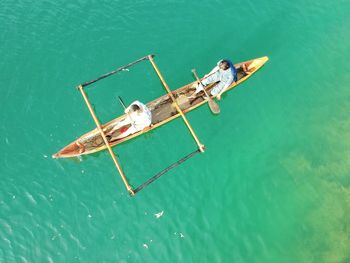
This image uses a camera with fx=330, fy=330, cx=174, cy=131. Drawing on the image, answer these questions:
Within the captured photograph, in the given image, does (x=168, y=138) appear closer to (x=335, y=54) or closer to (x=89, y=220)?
(x=89, y=220)

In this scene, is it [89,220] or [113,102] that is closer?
[89,220]

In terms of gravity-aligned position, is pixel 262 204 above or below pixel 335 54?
below

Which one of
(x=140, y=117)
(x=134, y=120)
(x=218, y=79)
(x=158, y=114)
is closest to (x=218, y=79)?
(x=218, y=79)

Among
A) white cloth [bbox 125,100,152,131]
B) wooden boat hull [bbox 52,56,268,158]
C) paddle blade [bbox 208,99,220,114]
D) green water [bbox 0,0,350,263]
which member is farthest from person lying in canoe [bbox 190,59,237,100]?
white cloth [bbox 125,100,152,131]

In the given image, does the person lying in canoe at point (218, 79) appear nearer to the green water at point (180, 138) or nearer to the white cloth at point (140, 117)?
the green water at point (180, 138)

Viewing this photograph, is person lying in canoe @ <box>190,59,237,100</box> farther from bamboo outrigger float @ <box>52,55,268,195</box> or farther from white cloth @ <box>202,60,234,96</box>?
bamboo outrigger float @ <box>52,55,268,195</box>

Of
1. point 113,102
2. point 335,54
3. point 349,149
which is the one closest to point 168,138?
point 113,102
